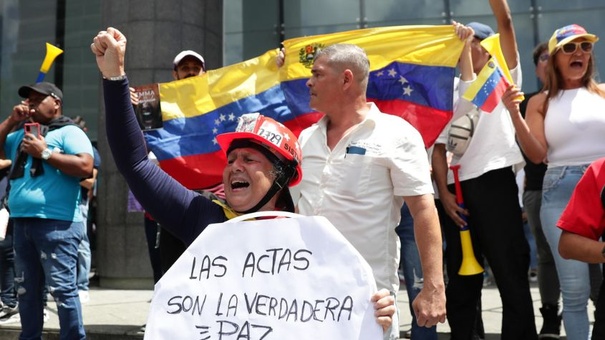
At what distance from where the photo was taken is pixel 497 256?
3938mm

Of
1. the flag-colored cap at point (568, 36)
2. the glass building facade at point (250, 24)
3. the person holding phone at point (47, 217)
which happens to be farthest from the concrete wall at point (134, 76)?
the flag-colored cap at point (568, 36)

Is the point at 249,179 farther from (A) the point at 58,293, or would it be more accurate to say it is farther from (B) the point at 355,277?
(A) the point at 58,293

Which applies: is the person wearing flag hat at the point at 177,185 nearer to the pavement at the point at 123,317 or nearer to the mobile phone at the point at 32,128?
the mobile phone at the point at 32,128

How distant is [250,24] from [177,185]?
8.82 meters

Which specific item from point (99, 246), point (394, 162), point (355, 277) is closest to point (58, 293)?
A: point (394, 162)

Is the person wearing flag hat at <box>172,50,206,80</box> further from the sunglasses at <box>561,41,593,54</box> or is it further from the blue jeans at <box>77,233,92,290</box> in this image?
the sunglasses at <box>561,41,593,54</box>

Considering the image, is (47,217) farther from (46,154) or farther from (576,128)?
(576,128)

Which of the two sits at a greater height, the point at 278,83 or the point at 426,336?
the point at 278,83

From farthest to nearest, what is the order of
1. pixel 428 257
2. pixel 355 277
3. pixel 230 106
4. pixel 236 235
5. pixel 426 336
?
1. pixel 230 106
2. pixel 426 336
3. pixel 428 257
4. pixel 236 235
5. pixel 355 277

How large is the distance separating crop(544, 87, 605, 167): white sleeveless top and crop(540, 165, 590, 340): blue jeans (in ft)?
0.23

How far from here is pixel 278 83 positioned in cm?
455

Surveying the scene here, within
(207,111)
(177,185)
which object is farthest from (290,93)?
(177,185)

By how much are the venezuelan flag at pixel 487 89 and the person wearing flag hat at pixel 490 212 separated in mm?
194

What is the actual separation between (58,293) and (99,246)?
4.16m
